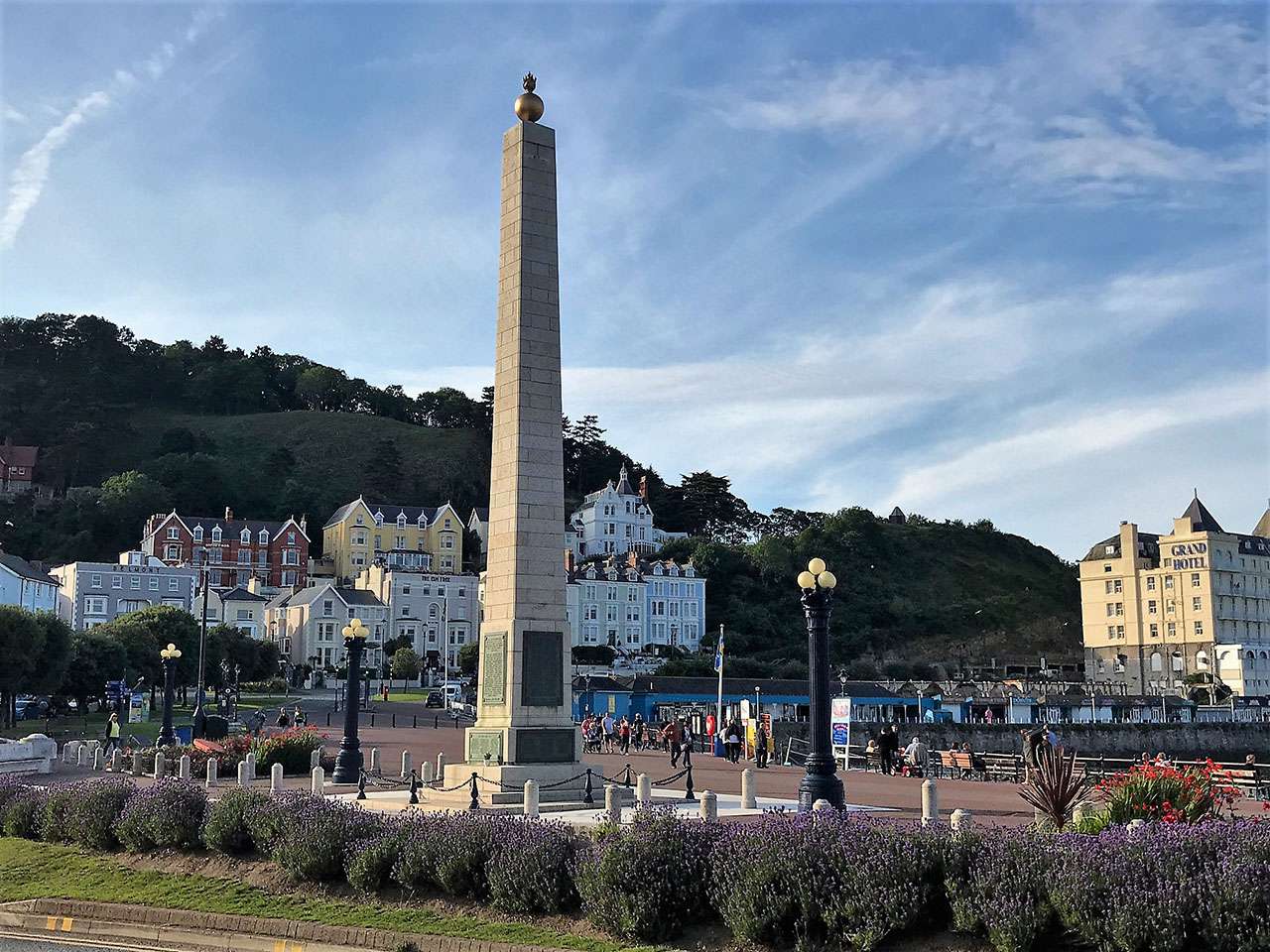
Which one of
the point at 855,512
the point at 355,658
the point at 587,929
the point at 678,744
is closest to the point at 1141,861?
the point at 587,929

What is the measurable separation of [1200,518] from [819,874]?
123 m

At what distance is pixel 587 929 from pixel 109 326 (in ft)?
638

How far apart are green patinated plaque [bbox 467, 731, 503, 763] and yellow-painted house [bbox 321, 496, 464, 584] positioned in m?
111

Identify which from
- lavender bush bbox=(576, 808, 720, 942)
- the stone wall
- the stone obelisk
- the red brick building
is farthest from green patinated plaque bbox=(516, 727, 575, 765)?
the red brick building

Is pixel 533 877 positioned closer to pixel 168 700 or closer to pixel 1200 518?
pixel 168 700

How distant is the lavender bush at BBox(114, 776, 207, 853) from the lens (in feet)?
58.3

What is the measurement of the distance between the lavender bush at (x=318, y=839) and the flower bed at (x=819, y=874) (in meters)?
0.02

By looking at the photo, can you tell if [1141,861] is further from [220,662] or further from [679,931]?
[220,662]

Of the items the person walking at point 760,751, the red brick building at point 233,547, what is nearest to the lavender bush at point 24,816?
the person walking at point 760,751

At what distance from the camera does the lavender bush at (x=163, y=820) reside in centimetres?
1778

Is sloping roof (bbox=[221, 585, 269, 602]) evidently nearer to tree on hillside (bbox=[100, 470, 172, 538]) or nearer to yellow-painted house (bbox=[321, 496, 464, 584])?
yellow-painted house (bbox=[321, 496, 464, 584])

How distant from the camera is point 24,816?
20.3 meters

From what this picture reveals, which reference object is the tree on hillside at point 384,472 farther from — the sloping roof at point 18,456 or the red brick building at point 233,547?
the sloping roof at point 18,456

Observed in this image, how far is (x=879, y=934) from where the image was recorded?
1165 centimetres
